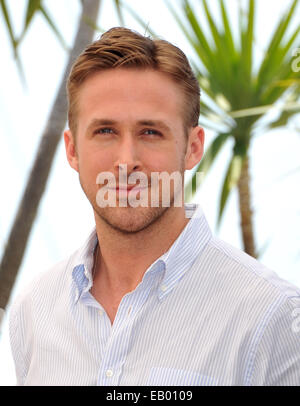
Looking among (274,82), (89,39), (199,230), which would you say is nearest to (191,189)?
(274,82)

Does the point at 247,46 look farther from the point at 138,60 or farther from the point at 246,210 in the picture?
the point at 138,60

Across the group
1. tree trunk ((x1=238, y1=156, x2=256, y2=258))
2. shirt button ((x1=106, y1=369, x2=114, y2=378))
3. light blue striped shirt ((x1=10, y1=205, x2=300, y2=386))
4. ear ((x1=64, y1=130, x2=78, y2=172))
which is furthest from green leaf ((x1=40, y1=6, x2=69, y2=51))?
shirt button ((x1=106, y1=369, x2=114, y2=378))

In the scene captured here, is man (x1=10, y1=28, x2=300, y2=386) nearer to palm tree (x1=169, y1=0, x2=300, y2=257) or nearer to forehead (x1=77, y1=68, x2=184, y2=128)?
forehead (x1=77, y1=68, x2=184, y2=128)

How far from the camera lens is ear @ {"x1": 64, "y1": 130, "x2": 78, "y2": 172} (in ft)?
3.32

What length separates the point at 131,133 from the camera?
0.88 metres

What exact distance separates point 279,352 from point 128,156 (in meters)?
0.32

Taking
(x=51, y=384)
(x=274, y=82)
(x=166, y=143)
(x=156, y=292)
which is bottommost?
(x=51, y=384)

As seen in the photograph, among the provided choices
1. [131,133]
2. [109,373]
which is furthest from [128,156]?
[109,373]

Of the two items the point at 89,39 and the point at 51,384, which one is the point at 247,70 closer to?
the point at 89,39

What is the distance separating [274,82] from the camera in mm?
2076

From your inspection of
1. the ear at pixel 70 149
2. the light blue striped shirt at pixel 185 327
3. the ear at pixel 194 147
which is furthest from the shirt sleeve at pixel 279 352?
the ear at pixel 70 149

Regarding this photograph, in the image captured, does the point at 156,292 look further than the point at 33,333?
No

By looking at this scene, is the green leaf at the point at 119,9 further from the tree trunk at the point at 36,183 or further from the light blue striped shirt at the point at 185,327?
the light blue striped shirt at the point at 185,327
